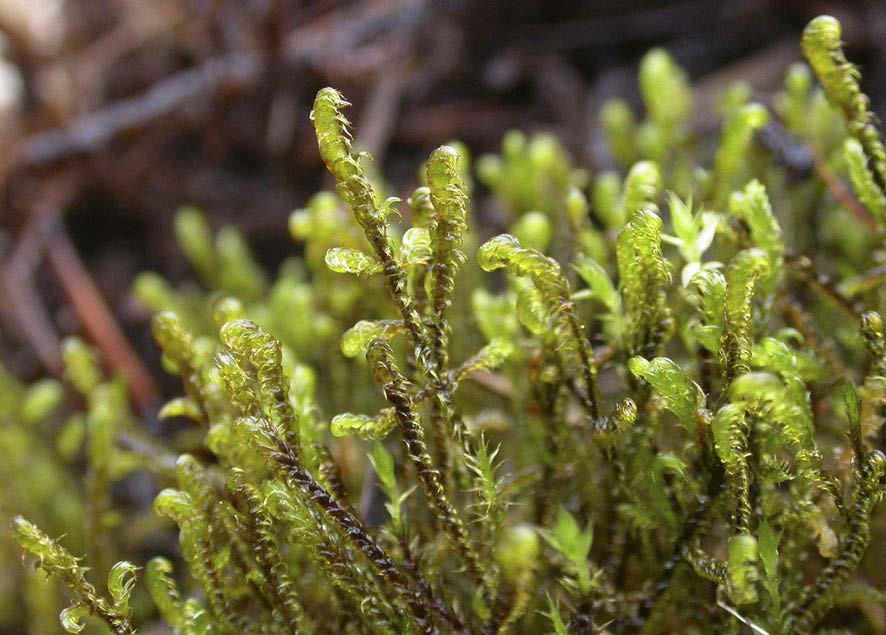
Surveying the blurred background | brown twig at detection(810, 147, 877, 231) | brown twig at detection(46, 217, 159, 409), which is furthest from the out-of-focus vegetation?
the blurred background

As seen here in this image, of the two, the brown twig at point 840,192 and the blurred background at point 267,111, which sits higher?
Result: the blurred background at point 267,111

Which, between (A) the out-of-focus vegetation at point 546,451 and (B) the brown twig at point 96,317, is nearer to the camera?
(A) the out-of-focus vegetation at point 546,451

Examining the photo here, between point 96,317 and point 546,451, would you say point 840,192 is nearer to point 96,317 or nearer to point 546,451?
point 546,451

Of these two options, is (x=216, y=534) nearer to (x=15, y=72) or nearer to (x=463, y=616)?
(x=463, y=616)

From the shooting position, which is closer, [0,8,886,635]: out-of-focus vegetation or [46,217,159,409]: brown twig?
[0,8,886,635]: out-of-focus vegetation

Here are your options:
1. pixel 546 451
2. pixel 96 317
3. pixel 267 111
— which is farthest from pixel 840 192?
pixel 96 317

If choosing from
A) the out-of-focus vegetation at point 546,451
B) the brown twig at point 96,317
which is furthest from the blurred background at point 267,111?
the out-of-focus vegetation at point 546,451

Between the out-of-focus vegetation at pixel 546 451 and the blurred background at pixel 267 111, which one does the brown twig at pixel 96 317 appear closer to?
the blurred background at pixel 267 111

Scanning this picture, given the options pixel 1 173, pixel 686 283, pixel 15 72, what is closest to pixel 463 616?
pixel 686 283

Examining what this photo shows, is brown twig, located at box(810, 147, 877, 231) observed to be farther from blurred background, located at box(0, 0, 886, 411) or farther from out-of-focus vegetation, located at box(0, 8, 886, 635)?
blurred background, located at box(0, 0, 886, 411)
